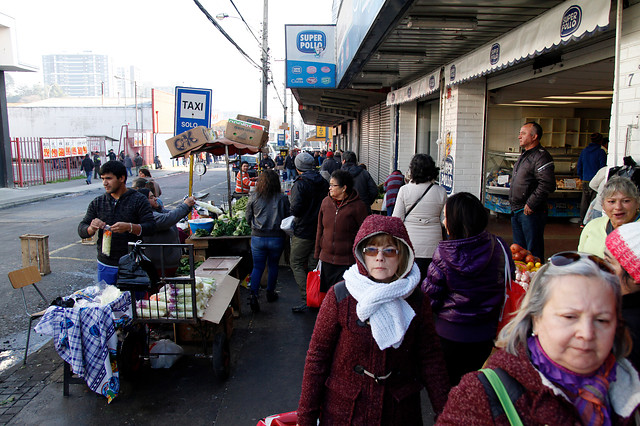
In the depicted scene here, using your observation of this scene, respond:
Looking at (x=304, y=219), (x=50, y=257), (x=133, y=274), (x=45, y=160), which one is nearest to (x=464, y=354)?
(x=133, y=274)

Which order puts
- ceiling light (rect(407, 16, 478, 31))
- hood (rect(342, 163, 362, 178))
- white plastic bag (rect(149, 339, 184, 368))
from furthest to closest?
Answer: hood (rect(342, 163, 362, 178)) < ceiling light (rect(407, 16, 478, 31)) < white plastic bag (rect(149, 339, 184, 368))

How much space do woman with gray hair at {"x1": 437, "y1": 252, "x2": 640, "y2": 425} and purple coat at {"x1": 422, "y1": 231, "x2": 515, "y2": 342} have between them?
1402 mm

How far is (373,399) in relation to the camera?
2.10 m

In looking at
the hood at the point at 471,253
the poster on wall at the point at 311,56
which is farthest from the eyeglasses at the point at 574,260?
the poster on wall at the point at 311,56

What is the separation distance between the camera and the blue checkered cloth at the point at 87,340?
12.7ft

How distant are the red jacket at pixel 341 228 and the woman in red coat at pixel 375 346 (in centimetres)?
278

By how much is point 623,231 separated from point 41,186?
2763 centimetres

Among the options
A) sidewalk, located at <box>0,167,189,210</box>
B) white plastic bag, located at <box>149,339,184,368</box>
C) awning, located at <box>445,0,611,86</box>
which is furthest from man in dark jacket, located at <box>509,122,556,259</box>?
sidewalk, located at <box>0,167,189,210</box>

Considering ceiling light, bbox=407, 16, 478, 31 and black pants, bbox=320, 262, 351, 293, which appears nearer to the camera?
black pants, bbox=320, 262, 351, 293

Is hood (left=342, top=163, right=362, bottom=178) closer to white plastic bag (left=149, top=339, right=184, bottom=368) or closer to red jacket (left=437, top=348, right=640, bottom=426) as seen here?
white plastic bag (left=149, top=339, right=184, bottom=368)

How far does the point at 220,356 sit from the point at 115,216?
180 centimetres

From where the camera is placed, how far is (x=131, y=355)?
14.1 ft

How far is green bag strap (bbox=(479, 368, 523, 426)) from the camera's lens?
1313mm

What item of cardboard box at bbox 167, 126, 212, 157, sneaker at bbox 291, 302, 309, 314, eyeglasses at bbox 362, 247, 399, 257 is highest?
cardboard box at bbox 167, 126, 212, 157
